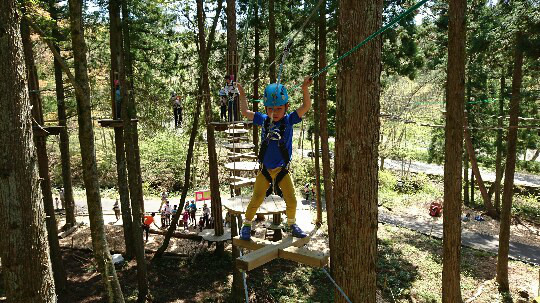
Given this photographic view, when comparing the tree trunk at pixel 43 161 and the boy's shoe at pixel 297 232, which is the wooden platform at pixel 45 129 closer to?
the tree trunk at pixel 43 161

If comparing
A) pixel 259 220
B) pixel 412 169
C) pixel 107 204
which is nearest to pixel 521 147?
pixel 412 169

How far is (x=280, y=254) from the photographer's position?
12.0ft

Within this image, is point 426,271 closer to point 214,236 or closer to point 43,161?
point 214,236

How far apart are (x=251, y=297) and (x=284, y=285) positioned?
1191 mm

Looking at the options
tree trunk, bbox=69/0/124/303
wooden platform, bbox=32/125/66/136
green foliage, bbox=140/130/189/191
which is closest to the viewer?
tree trunk, bbox=69/0/124/303

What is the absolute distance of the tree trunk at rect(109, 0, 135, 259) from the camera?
877 cm

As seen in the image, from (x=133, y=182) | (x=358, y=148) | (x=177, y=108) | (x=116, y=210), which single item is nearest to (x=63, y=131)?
(x=133, y=182)

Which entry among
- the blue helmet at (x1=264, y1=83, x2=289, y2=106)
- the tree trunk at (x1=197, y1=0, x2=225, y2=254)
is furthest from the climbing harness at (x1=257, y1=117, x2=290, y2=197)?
the tree trunk at (x1=197, y1=0, x2=225, y2=254)

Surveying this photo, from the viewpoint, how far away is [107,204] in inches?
773

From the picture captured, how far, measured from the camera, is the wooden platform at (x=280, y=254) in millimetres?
3314

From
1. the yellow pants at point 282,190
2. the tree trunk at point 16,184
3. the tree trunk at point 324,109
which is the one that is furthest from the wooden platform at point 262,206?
the tree trunk at point 324,109

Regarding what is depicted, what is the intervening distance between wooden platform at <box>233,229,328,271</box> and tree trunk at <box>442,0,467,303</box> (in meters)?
4.59

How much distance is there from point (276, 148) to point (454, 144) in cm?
472

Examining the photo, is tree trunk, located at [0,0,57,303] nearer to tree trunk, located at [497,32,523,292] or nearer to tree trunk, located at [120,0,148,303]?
tree trunk, located at [120,0,148,303]
